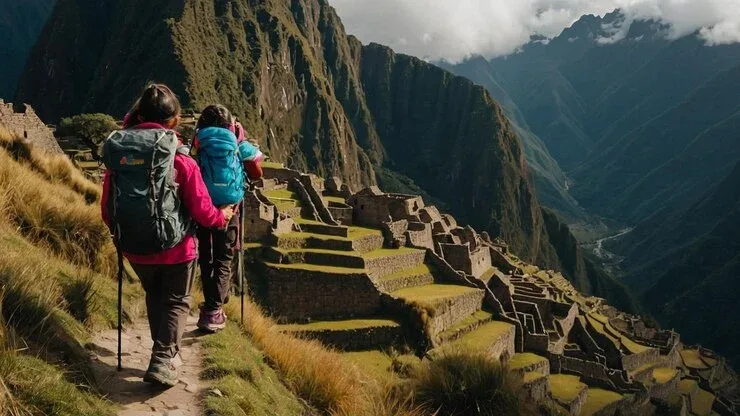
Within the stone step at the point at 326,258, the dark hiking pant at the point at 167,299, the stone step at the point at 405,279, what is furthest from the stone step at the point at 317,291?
the dark hiking pant at the point at 167,299

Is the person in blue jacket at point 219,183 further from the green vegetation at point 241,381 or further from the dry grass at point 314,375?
the dry grass at point 314,375

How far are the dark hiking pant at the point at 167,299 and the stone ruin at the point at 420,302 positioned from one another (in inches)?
335

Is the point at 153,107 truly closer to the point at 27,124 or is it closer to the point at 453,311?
the point at 27,124

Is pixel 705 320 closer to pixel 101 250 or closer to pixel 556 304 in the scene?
pixel 556 304

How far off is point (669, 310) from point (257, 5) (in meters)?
137

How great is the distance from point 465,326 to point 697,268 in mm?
127840

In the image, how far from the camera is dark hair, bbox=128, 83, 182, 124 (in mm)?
5371

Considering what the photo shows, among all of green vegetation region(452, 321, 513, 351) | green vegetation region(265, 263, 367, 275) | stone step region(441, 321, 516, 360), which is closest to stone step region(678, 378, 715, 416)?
stone step region(441, 321, 516, 360)

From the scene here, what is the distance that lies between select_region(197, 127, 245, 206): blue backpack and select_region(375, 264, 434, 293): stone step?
647 inches

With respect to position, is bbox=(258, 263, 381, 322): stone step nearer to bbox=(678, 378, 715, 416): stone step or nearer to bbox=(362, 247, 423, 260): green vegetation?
bbox=(362, 247, 423, 260): green vegetation

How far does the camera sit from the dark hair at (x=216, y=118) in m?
7.07

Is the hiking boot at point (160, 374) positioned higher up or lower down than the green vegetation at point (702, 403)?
higher up

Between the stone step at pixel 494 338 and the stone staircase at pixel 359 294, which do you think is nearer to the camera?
the stone staircase at pixel 359 294

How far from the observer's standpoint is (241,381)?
19.1 feet
